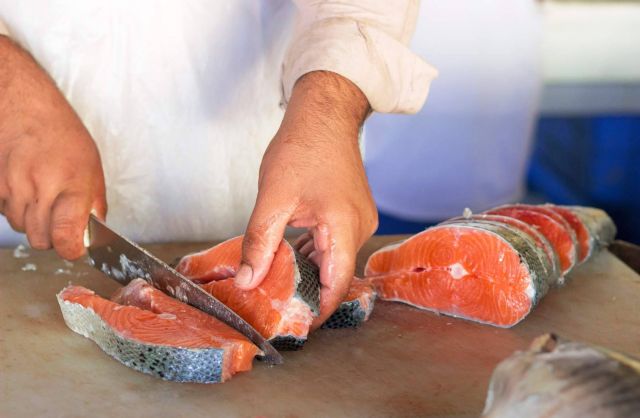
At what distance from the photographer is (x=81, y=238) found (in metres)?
2.33

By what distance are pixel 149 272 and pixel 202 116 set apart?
0.75m

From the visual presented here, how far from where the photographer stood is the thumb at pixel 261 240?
1.96 metres

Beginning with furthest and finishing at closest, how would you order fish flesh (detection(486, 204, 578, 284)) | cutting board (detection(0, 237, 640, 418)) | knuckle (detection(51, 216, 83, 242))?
fish flesh (detection(486, 204, 578, 284)), knuckle (detection(51, 216, 83, 242)), cutting board (detection(0, 237, 640, 418))

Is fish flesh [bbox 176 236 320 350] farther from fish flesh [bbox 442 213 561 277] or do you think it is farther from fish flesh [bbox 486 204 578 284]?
fish flesh [bbox 486 204 578 284]

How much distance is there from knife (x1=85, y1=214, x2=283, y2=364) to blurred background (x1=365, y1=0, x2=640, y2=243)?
233 centimetres

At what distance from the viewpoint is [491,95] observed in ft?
14.6

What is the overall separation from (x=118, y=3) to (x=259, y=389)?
1.35 metres

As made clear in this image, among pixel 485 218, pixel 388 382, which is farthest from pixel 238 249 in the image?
pixel 485 218

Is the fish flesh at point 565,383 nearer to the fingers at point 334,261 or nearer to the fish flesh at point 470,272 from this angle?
the fingers at point 334,261

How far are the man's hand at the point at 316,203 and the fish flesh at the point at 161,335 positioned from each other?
15 centimetres

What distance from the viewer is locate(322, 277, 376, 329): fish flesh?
7.03ft

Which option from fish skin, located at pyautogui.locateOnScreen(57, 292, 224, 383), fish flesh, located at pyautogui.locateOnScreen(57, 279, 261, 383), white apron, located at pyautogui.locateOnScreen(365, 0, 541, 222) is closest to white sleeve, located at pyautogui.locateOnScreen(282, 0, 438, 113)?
fish flesh, located at pyautogui.locateOnScreen(57, 279, 261, 383)

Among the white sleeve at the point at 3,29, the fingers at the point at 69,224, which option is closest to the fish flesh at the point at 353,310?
the fingers at the point at 69,224

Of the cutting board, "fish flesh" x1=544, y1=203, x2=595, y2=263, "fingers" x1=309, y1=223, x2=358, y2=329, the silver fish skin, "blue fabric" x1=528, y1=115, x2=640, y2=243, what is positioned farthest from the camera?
"blue fabric" x1=528, y1=115, x2=640, y2=243
